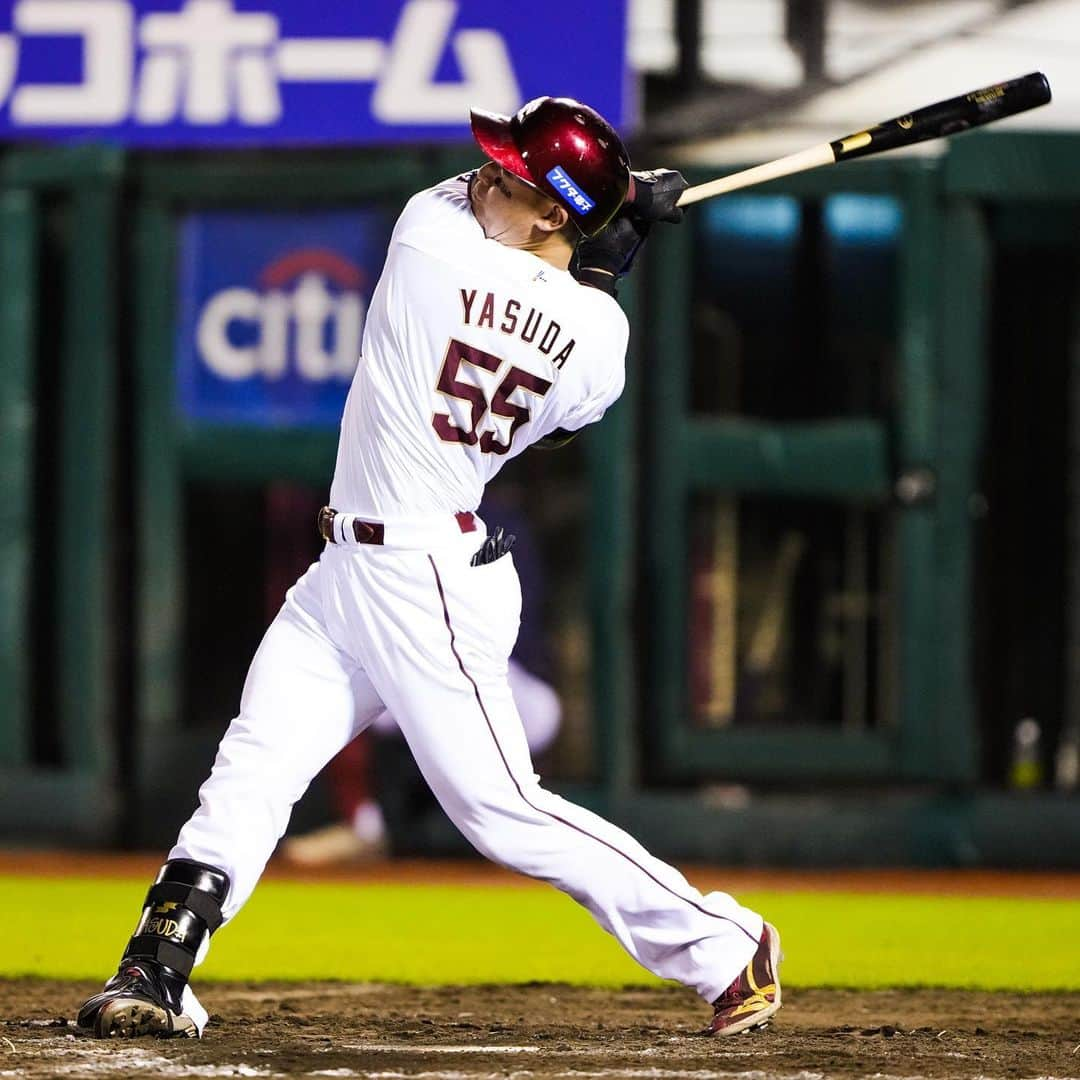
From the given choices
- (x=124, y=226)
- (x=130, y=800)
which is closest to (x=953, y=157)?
(x=124, y=226)

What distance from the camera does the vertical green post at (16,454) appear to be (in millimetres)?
8930

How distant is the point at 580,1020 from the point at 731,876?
329 cm

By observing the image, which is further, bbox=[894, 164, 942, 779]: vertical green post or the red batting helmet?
bbox=[894, 164, 942, 779]: vertical green post

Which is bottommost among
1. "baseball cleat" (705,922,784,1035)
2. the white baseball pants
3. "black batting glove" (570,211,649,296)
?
"baseball cleat" (705,922,784,1035)

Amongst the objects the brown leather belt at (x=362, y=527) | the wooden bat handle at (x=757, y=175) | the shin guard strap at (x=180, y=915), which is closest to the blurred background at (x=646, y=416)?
the wooden bat handle at (x=757, y=175)

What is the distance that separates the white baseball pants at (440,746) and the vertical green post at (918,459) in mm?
4106

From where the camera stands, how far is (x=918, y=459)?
8625 millimetres

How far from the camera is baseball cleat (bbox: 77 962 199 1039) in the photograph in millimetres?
4410

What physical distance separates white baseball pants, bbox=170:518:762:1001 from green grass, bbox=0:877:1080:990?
129 centimetres

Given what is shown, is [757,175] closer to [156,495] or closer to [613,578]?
[613,578]

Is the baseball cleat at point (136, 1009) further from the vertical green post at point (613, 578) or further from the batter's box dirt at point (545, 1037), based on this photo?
the vertical green post at point (613, 578)

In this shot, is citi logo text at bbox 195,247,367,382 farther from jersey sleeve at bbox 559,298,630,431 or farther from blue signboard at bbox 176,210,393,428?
jersey sleeve at bbox 559,298,630,431

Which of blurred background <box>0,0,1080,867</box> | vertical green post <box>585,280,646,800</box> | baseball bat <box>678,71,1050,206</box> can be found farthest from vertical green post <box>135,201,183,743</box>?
baseball bat <box>678,71,1050,206</box>

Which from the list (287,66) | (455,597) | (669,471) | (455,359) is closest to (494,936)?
(455,597)
